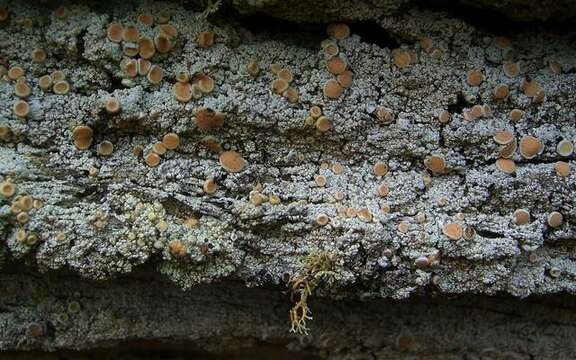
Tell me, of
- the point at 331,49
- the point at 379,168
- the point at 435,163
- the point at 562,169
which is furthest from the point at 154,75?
the point at 562,169

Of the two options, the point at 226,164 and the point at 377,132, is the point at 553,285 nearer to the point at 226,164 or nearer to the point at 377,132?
the point at 377,132

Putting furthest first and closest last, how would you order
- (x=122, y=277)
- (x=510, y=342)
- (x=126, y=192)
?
(x=510, y=342), (x=122, y=277), (x=126, y=192)

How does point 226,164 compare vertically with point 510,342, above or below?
above

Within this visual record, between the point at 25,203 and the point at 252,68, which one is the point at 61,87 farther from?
the point at 252,68

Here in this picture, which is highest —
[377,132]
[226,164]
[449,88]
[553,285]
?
[449,88]

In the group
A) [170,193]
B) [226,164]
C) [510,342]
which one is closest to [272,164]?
[226,164]

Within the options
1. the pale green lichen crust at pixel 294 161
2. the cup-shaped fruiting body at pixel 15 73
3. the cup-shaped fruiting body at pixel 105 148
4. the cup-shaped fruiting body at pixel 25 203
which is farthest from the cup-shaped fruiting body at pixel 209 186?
the cup-shaped fruiting body at pixel 15 73

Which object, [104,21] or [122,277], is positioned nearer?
[104,21]
